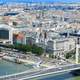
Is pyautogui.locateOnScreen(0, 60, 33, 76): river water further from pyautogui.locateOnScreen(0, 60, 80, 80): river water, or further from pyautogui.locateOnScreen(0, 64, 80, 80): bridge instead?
pyautogui.locateOnScreen(0, 64, 80, 80): bridge

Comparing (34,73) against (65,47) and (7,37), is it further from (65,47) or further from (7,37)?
(7,37)

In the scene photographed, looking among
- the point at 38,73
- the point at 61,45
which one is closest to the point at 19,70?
the point at 38,73

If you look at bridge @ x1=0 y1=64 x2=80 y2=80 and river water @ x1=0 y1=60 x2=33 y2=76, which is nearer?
bridge @ x1=0 y1=64 x2=80 y2=80

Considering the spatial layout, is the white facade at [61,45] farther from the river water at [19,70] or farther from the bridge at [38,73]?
the bridge at [38,73]

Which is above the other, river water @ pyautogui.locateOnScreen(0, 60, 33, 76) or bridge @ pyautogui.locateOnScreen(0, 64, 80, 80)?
bridge @ pyautogui.locateOnScreen(0, 64, 80, 80)

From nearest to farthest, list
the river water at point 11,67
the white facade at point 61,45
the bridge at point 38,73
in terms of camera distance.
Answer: the bridge at point 38,73, the river water at point 11,67, the white facade at point 61,45

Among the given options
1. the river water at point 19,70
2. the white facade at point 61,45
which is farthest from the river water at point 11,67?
the white facade at point 61,45

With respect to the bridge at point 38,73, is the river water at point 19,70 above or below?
below

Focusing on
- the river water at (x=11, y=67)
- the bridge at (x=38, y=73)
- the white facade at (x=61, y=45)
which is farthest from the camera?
the white facade at (x=61, y=45)

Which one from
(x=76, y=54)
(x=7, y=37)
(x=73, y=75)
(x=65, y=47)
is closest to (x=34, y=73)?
(x=73, y=75)

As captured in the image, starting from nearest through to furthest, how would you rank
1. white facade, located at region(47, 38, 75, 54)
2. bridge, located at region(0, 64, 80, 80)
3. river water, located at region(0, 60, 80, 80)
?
bridge, located at region(0, 64, 80, 80) < river water, located at region(0, 60, 80, 80) < white facade, located at region(47, 38, 75, 54)

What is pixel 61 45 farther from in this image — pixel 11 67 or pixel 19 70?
pixel 19 70

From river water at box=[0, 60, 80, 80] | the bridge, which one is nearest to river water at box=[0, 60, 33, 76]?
river water at box=[0, 60, 80, 80]
